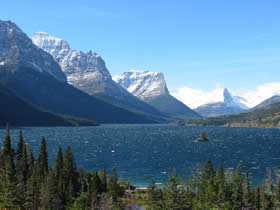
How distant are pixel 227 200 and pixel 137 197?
87.9 feet

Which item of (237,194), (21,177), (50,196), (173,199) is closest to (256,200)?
(237,194)

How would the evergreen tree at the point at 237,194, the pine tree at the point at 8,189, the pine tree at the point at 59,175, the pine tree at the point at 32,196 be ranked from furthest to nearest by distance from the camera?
the pine tree at the point at 59,175 < the pine tree at the point at 32,196 < the pine tree at the point at 8,189 < the evergreen tree at the point at 237,194

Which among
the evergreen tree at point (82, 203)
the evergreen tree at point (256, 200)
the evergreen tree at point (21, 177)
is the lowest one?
the evergreen tree at point (256, 200)

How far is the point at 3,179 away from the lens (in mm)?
93312

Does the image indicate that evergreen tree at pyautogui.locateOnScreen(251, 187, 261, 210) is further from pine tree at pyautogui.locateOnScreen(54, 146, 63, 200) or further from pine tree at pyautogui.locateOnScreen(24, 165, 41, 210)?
pine tree at pyautogui.locateOnScreen(24, 165, 41, 210)

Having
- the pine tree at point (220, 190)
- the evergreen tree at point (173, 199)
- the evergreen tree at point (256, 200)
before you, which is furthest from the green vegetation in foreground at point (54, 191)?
the evergreen tree at point (256, 200)

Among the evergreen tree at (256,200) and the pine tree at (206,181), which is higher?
the pine tree at (206,181)

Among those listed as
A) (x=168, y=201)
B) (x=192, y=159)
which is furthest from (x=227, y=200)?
(x=192, y=159)

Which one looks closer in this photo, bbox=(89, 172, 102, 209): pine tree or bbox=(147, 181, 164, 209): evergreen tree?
bbox=(147, 181, 164, 209): evergreen tree

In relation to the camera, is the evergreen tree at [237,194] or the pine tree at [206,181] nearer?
the evergreen tree at [237,194]

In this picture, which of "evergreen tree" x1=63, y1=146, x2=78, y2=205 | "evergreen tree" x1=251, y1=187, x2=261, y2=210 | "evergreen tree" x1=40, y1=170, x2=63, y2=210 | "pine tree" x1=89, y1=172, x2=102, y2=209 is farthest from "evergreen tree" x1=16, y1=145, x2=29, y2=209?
"evergreen tree" x1=251, y1=187, x2=261, y2=210

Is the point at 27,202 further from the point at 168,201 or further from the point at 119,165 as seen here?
the point at 119,165

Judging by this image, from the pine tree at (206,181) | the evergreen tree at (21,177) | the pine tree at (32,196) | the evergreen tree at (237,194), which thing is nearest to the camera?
the evergreen tree at (237,194)

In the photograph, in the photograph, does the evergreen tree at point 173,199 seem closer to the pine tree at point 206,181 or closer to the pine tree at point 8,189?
the pine tree at point 206,181
